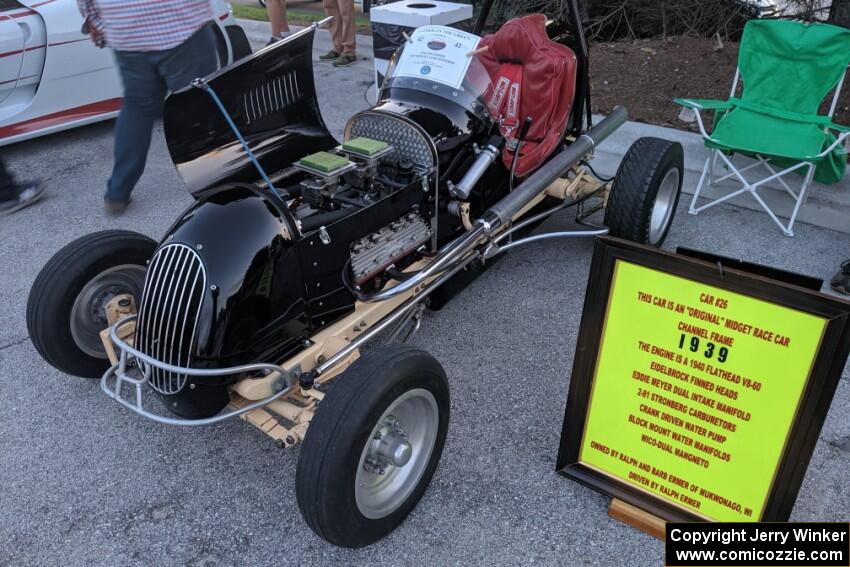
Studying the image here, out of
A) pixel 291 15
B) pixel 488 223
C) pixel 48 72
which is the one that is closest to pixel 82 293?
pixel 488 223

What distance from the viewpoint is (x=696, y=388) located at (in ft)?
6.66

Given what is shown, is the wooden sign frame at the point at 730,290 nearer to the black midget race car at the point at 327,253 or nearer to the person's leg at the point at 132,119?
the black midget race car at the point at 327,253

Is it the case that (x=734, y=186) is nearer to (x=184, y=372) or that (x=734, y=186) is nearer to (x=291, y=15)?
(x=184, y=372)

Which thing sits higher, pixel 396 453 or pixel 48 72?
pixel 48 72

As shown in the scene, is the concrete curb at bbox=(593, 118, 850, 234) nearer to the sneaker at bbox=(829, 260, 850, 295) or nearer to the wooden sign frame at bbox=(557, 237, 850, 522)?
the sneaker at bbox=(829, 260, 850, 295)

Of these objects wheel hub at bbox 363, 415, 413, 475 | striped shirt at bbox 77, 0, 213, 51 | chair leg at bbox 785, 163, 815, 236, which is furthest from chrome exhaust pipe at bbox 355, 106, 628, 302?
striped shirt at bbox 77, 0, 213, 51

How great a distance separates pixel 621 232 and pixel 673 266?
1778mm

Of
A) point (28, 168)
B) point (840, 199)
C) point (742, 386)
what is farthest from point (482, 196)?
point (28, 168)

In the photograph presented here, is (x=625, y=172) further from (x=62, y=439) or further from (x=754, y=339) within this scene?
(x=62, y=439)

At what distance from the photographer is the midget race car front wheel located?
1.92m

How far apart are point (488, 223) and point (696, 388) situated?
3.92ft

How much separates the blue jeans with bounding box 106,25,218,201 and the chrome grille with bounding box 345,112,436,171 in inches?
73.8

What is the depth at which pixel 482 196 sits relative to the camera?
10.9ft

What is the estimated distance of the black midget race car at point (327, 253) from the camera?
2.16 meters
